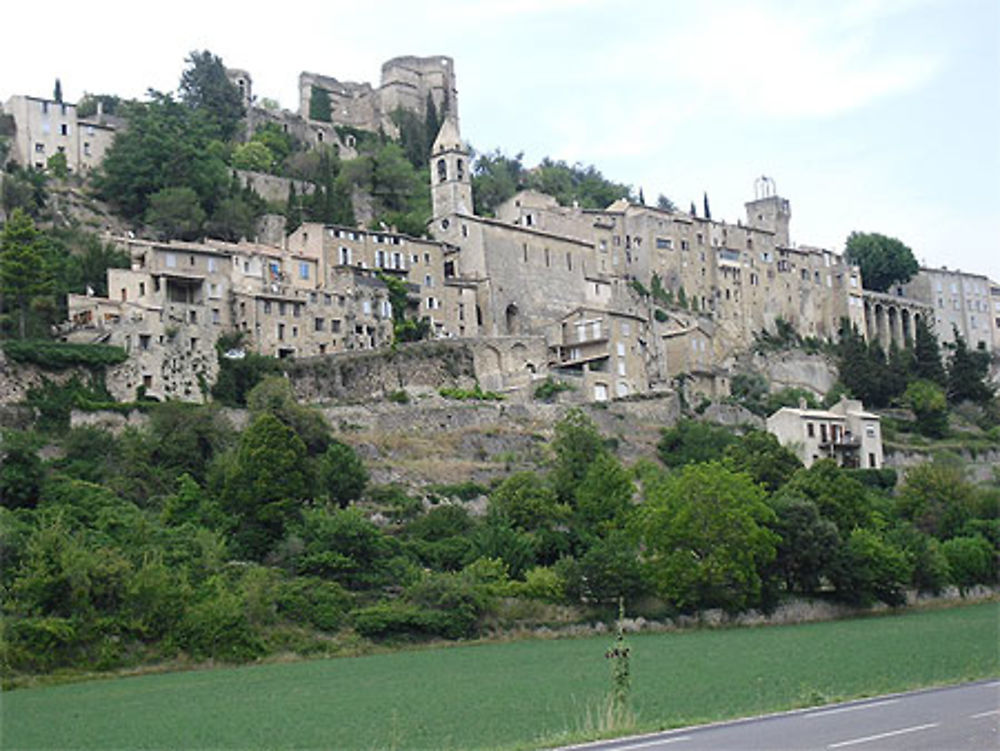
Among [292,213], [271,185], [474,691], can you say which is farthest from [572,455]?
[271,185]

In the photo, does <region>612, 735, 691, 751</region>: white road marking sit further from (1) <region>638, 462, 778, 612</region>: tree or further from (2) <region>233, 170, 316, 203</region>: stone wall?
(2) <region>233, 170, 316, 203</region>: stone wall

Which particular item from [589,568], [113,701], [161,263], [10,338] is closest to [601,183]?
[161,263]

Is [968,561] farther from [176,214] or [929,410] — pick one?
[176,214]

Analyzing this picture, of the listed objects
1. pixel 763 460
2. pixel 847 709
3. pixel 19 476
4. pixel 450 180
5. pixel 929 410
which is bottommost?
pixel 847 709

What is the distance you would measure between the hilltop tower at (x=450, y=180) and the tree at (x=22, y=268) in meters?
28.2

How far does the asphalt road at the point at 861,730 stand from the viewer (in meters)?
18.3

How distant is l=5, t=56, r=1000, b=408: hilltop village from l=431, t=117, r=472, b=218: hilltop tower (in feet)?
0.43

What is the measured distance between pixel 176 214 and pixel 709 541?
140ft

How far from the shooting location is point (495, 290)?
79.3m

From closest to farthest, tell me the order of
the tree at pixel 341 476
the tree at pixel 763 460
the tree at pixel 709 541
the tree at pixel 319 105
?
the tree at pixel 709 541 → the tree at pixel 341 476 → the tree at pixel 763 460 → the tree at pixel 319 105

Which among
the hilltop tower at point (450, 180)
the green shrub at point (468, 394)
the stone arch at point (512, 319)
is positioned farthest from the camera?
the hilltop tower at point (450, 180)

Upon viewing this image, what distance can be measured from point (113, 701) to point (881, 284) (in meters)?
88.5

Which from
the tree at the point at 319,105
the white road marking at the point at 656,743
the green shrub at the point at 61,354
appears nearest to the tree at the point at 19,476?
the green shrub at the point at 61,354

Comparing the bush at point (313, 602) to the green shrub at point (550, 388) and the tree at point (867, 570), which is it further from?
the green shrub at point (550, 388)
